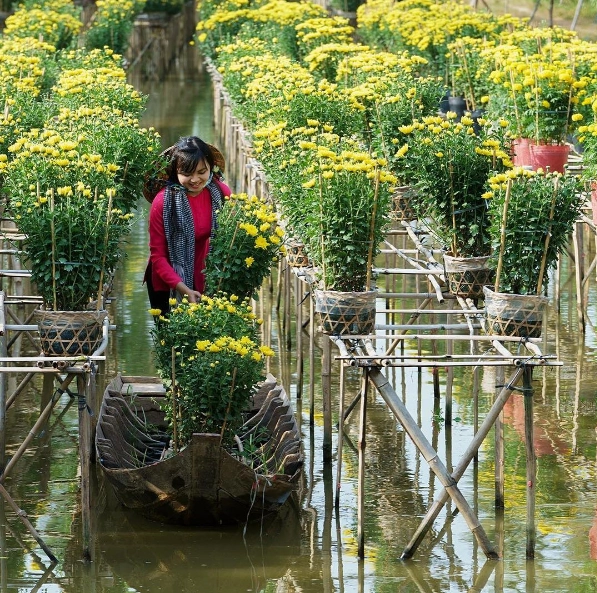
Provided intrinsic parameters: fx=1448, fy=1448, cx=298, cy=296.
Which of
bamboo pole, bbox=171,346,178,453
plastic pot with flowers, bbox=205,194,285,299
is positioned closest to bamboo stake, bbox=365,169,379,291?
plastic pot with flowers, bbox=205,194,285,299

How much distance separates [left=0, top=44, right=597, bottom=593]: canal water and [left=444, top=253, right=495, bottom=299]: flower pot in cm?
132

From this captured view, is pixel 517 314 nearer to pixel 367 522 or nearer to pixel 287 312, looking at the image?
pixel 367 522

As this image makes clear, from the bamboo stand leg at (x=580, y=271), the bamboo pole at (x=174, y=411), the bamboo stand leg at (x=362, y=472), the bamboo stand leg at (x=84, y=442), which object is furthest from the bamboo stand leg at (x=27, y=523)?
the bamboo stand leg at (x=580, y=271)

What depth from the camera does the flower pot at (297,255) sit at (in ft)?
32.2

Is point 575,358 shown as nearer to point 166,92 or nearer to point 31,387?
point 31,387

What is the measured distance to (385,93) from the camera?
11.8 meters

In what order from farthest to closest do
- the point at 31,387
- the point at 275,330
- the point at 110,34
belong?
the point at 110,34, the point at 275,330, the point at 31,387

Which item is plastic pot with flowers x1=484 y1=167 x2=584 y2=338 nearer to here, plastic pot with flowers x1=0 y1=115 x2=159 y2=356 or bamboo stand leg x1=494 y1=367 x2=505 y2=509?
bamboo stand leg x1=494 y1=367 x2=505 y2=509

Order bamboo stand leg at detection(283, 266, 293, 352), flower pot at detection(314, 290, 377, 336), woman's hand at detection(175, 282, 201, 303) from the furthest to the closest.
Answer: bamboo stand leg at detection(283, 266, 293, 352), woman's hand at detection(175, 282, 201, 303), flower pot at detection(314, 290, 377, 336)

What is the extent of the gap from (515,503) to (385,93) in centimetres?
415

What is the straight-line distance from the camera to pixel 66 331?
301 inches

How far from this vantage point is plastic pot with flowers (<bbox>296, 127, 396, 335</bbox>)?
808 centimetres

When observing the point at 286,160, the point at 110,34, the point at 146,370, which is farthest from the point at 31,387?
the point at 110,34

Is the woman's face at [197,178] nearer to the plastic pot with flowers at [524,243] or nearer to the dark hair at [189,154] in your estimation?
the dark hair at [189,154]
